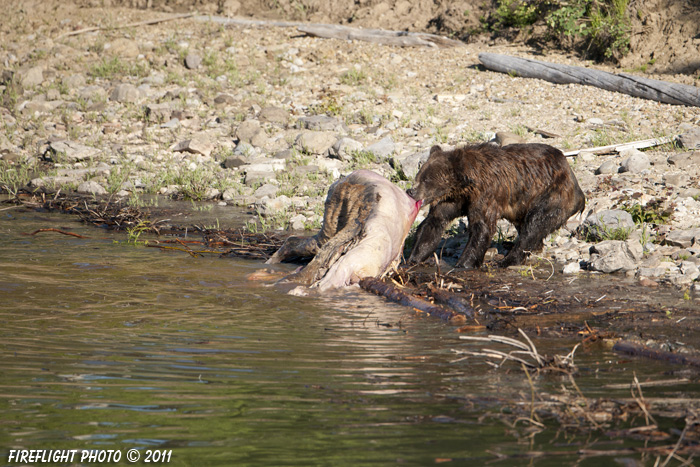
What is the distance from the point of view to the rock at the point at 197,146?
1211cm

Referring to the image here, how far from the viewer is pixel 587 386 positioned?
3.52 meters

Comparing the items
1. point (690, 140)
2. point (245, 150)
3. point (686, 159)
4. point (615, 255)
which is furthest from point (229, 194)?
point (690, 140)

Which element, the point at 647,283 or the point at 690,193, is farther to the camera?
the point at 690,193

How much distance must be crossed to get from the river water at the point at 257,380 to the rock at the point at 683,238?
11.6ft

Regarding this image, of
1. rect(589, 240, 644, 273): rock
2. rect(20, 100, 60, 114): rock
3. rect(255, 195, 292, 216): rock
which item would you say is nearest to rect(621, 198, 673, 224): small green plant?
rect(589, 240, 644, 273): rock

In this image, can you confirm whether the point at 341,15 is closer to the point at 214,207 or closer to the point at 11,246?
the point at 214,207

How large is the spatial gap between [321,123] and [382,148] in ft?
6.05

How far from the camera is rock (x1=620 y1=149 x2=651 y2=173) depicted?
9242mm

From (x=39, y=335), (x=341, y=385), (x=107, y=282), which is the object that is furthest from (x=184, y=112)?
(x=341, y=385)

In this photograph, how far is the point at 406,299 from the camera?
18.1 feet

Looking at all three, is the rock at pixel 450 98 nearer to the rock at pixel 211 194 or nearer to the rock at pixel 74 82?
the rock at pixel 211 194

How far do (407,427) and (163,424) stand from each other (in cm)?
102

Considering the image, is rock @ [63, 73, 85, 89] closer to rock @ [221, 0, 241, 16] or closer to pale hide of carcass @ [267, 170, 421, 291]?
rock @ [221, 0, 241, 16]

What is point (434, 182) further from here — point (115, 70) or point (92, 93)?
point (115, 70)
